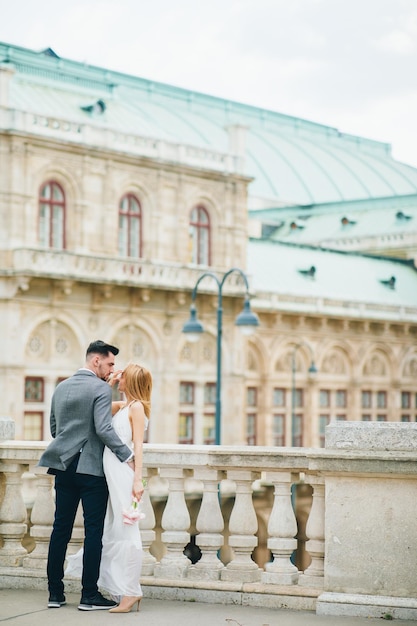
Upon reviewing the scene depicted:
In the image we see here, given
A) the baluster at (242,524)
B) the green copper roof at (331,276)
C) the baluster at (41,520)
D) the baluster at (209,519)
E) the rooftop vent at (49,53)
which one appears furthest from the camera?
the rooftop vent at (49,53)

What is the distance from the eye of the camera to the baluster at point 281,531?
955 cm

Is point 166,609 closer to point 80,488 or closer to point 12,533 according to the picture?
point 80,488

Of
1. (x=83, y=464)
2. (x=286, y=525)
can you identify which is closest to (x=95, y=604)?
(x=83, y=464)

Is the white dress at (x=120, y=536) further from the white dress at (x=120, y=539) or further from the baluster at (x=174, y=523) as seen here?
the baluster at (x=174, y=523)


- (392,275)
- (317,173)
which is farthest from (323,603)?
(317,173)

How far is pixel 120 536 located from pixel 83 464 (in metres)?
0.57

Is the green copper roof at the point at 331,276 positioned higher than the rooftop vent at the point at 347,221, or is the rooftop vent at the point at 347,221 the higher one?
the rooftop vent at the point at 347,221

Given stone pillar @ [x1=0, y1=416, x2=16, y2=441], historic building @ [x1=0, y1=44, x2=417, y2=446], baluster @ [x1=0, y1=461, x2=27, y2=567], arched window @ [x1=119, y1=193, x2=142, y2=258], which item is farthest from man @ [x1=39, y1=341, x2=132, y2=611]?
arched window @ [x1=119, y1=193, x2=142, y2=258]

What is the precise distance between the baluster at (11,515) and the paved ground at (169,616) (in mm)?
757

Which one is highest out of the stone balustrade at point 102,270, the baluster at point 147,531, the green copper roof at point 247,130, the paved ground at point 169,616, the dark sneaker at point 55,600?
the green copper roof at point 247,130

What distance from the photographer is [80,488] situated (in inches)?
367

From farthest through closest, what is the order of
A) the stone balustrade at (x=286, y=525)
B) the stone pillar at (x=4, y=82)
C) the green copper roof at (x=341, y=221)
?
the green copper roof at (x=341, y=221) < the stone pillar at (x=4, y=82) < the stone balustrade at (x=286, y=525)

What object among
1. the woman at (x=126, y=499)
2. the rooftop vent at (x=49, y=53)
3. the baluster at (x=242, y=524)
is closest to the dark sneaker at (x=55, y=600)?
the woman at (x=126, y=499)

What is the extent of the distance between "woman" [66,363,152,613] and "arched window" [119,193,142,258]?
3638 cm
